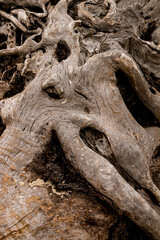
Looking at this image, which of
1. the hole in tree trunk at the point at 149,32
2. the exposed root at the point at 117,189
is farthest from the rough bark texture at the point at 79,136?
the hole in tree trunk at the point at 149,32

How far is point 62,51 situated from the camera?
2713 millimetres

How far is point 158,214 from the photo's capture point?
1.74 metres

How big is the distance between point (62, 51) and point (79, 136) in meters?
1.41

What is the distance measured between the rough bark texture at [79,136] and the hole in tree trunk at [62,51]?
1cm

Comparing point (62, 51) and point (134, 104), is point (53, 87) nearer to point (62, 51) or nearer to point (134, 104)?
point (62, 51)

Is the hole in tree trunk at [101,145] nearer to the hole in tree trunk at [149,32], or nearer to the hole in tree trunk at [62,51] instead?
the hole in tree trunk at [62,51]

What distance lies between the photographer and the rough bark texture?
1661 millimetres

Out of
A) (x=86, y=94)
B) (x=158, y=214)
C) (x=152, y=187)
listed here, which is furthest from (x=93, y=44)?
(x=158, y=214)

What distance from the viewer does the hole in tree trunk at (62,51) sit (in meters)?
2.65

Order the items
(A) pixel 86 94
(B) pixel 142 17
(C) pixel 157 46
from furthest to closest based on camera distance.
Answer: (B) pixel 142 17
(C) pixel 157 46
(A) pixel 86 94

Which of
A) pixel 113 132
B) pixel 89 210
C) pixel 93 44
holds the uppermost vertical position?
pixel 93 44

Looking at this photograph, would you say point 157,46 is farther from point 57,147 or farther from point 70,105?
point 57,147

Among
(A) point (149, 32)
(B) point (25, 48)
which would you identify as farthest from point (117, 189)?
(A) point (149, 32)

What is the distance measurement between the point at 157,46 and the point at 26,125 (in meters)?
2.20
